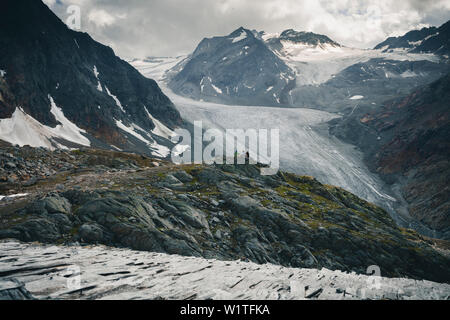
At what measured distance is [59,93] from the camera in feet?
459

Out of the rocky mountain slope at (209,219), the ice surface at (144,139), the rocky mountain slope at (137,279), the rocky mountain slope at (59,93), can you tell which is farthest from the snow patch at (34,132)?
the rocky mountain slope at (137,279)

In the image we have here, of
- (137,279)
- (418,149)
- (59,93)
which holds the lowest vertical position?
(137,279)

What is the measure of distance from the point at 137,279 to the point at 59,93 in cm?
15453

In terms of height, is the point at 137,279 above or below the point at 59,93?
below

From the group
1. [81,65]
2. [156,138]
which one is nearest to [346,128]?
[156,138]

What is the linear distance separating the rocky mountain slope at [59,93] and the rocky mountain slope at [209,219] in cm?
8533

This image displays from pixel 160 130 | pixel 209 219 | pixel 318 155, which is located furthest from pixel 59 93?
pixel 209 219

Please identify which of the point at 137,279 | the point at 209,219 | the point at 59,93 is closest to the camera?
the point at 137,279

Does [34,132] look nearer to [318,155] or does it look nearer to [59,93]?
[59,93]

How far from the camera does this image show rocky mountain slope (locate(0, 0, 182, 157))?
11019 centimetres

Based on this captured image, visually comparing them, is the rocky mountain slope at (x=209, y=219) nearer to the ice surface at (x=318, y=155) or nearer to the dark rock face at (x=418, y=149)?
the dark rock face at (x=418, y=149)

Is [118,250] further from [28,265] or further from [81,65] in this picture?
[81,65]

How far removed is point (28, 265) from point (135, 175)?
2148 centimetres
